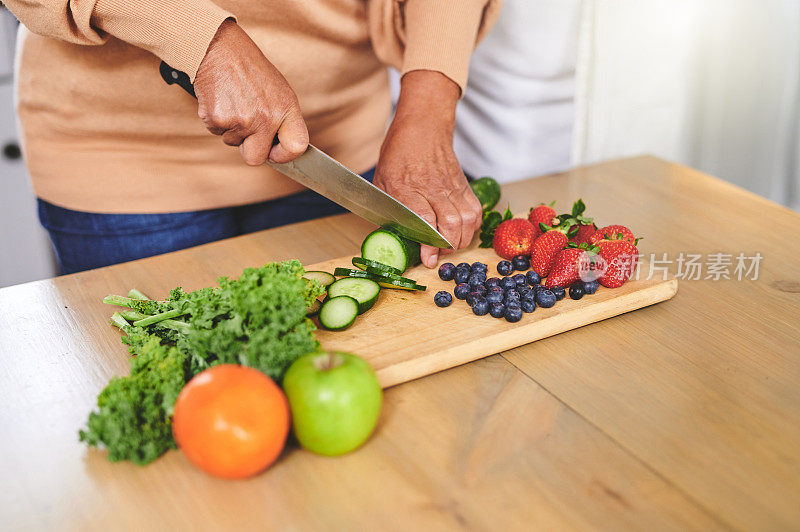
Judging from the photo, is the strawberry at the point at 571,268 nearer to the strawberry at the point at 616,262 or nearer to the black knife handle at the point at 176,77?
the strawberry at the point at 616,262

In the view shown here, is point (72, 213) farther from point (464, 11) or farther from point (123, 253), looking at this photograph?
point (464, 11)

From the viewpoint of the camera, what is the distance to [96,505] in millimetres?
913

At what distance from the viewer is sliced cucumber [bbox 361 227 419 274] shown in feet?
4.62

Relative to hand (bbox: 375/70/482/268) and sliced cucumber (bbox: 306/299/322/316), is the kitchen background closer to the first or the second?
hand (bbox: 375/70/482/268)

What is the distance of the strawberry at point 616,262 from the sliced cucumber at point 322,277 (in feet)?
1.73

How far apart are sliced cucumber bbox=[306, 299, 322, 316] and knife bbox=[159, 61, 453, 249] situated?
0.24 m

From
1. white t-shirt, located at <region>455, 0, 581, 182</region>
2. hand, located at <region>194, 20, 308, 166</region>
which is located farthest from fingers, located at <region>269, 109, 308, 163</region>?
white t-shirt, located at <region>455, 0, 581, 182</region>

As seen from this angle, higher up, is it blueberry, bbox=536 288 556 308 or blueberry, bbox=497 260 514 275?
blueberry, bbox=536 288 556 308

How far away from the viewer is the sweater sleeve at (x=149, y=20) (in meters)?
1.29

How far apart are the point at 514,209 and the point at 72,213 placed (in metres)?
1.09

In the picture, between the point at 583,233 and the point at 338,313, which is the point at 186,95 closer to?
the point at 338,313

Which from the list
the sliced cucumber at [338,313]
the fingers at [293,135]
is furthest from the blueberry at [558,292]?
the fingers at [293,135]

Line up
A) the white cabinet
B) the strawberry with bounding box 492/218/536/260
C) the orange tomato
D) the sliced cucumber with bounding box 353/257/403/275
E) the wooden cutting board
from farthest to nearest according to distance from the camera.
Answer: the white cabinet, the strawberry with bounding box 492/218/536/260, the sliced cucumber with bounding box 353/257/403/275, the wooden cutting board, the orange tomato

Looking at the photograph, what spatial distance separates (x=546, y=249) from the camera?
1.41 m
